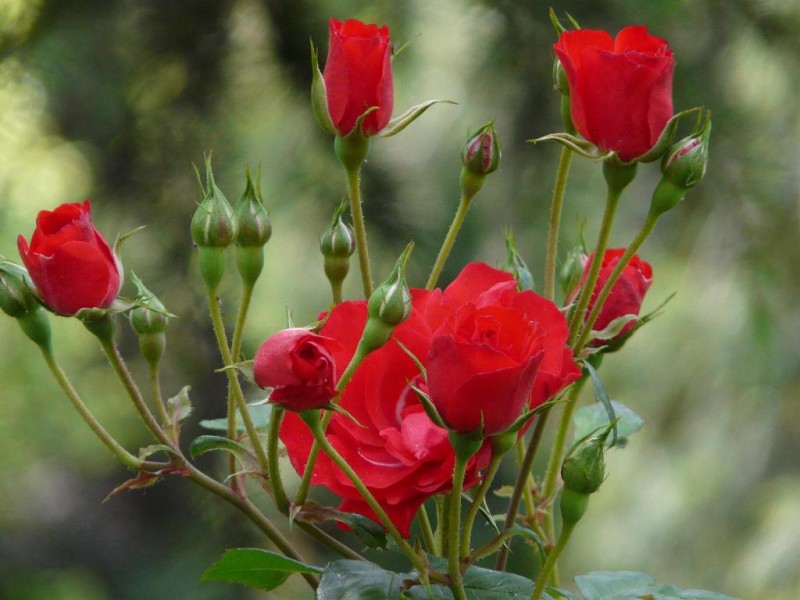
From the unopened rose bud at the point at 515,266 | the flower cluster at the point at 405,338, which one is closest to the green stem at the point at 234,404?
the flower cluster at the point at 405,338

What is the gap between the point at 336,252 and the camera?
39cm

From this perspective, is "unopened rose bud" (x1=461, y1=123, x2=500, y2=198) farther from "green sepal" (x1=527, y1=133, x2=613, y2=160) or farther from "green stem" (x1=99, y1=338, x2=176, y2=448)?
"green stem" (x1=99, y1=338, x2=176, y2=448)

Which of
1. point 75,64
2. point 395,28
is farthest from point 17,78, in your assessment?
point 395,28

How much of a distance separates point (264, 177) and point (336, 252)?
0.66m

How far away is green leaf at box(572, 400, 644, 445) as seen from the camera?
47 cm

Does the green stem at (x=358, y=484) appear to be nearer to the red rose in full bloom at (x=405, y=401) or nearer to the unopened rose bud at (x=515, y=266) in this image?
the red rose in full bloom at (x=405, y=401)

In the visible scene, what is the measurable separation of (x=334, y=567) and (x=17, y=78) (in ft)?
2.71

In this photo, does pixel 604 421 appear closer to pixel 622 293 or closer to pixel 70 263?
pixel 622 293

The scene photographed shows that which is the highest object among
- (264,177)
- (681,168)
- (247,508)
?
(681,168)

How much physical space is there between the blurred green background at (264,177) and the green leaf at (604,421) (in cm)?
50

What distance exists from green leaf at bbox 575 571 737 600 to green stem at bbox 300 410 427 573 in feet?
0.31

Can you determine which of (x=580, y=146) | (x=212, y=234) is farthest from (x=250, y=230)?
(x=580, y=146)

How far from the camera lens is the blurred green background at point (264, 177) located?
100 cm

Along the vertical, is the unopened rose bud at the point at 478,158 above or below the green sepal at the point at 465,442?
above
